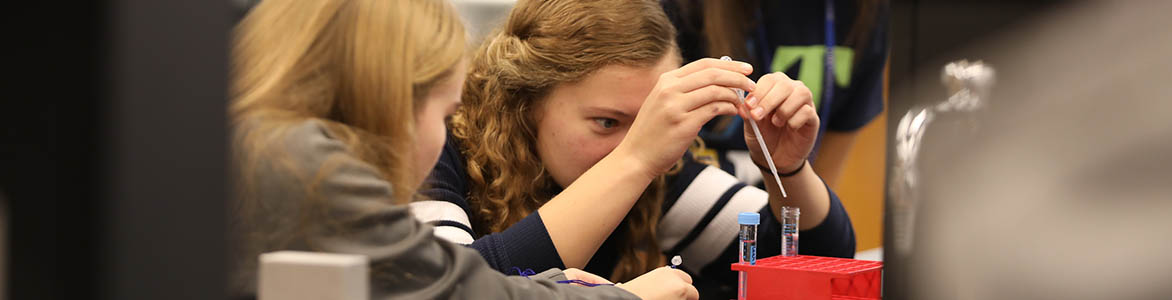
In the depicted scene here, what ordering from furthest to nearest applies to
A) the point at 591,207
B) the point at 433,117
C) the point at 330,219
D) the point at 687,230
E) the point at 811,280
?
1. the point at 687,230
2. the point at 591,207
3. the point at 811,280
4. the point at 433,117
5. the point at 330,219

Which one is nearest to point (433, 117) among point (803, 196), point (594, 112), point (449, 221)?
point (449, 221)

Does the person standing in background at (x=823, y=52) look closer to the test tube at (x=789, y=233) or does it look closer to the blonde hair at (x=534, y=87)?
the blonde hair at (x=534, y=87)

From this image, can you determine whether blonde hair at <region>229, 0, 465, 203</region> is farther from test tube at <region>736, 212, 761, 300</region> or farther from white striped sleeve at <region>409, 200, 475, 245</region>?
test tube at <region>736, 212, 761, 300</region>

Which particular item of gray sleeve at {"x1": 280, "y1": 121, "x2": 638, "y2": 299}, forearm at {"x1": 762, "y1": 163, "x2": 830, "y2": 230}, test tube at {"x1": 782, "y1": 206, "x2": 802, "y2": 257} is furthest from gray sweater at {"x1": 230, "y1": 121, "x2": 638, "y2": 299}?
forearm at {"x1": 762, "y1": 163, "x2": 830, "y2": 230}

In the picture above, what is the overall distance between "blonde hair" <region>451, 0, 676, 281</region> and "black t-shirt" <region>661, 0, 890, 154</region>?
45 cm

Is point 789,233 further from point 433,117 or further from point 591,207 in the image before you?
point 433,117

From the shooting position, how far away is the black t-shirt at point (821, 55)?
160cm

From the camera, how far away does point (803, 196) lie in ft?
3.52

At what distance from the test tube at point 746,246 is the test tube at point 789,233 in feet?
0.19

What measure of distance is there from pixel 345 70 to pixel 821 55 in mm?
1172

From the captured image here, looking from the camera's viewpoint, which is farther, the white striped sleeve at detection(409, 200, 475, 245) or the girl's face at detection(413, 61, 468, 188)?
the white striped sleeve at detection(409, 200, 475, 245)

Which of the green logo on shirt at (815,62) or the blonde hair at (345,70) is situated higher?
the green logo on shirt at (815,62)

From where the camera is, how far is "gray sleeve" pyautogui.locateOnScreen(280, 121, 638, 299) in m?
0.59

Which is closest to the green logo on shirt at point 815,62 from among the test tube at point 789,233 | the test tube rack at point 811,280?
the test tube at point 789,233
